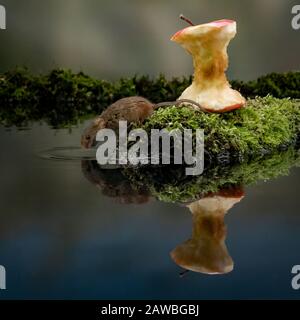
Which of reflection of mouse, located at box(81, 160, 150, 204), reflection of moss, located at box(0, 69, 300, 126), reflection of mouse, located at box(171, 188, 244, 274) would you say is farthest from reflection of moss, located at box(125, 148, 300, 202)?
reflection of moss, located at box(0, 69, 300, 126)

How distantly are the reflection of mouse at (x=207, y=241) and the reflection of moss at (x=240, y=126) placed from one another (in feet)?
4.08

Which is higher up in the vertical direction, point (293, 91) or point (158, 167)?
point (293, 91)

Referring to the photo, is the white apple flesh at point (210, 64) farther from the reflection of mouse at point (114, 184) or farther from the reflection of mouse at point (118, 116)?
the reflection of mouse at point (114, 184)

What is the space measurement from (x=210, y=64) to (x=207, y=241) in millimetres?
2495

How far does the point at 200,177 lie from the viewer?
4266 millimetres

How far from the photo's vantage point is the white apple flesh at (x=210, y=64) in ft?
16.7

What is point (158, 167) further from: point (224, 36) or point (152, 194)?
point (224, 36)

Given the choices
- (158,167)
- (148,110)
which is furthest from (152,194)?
(148,110)

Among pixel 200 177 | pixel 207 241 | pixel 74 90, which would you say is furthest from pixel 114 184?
pixel 74 90

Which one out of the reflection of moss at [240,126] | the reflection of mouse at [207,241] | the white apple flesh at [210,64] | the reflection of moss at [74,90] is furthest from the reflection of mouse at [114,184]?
the reflection of moss at [74,90]

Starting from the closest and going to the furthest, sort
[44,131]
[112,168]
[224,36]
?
[112,168] < [224,36] < [44,131]

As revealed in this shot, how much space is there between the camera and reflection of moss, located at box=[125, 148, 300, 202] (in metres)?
3.84

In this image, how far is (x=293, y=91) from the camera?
794 cm

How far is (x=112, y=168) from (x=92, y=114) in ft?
10.6
